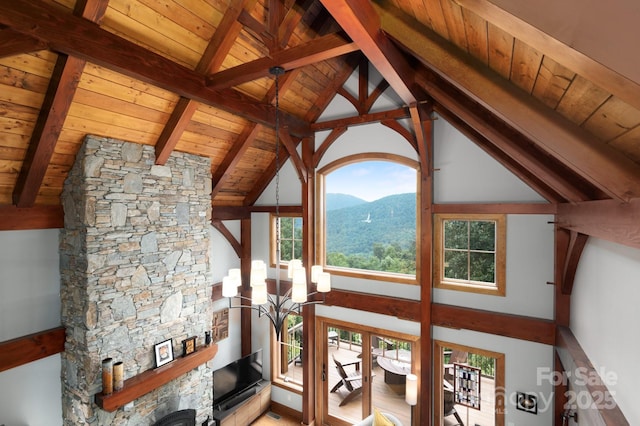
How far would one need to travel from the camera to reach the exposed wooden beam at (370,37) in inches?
78.5

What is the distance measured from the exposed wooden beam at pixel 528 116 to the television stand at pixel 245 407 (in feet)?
20.5

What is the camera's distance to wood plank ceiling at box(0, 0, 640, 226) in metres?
→ 1.61

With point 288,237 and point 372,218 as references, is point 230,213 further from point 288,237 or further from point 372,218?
point 372,218

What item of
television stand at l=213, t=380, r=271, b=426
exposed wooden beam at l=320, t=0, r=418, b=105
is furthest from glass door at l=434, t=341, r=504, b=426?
Result: exposed wooden beam at l=320, t=0, r=418, b=105

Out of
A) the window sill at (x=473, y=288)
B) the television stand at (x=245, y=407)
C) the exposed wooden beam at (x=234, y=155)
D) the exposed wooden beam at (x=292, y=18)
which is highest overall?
the exposed wooden beam at (x=292, y=18)

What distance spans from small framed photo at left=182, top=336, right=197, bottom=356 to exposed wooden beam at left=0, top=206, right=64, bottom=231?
2431 mm

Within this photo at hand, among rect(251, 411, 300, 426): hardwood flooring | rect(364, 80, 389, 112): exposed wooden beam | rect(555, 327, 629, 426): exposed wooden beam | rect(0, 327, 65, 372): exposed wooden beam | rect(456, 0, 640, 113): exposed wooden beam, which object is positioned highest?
rect(364, 80, 389, 112): exposed wooden beam

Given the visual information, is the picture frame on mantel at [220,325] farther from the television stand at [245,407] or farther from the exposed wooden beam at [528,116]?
the exposed wooden beam at [528,116]

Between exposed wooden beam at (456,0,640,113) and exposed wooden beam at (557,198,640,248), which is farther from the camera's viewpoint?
exposed wooden beam at (557,198,640,248)

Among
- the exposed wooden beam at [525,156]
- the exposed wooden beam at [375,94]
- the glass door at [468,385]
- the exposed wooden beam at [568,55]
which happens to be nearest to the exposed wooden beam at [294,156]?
the exposed wooden beam at [375,94]

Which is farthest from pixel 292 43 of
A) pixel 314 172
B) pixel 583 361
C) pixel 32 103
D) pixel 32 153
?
pixel 583 361

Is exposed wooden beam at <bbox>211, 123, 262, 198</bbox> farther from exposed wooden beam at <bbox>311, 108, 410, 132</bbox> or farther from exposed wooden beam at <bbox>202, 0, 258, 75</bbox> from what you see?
exposed wooden beam at <bbox>202, 0, 258, 75</bbox>

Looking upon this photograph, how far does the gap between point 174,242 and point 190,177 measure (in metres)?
1.09

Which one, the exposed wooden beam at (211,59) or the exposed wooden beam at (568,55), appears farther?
the exposed wooden beam at (211,59)
